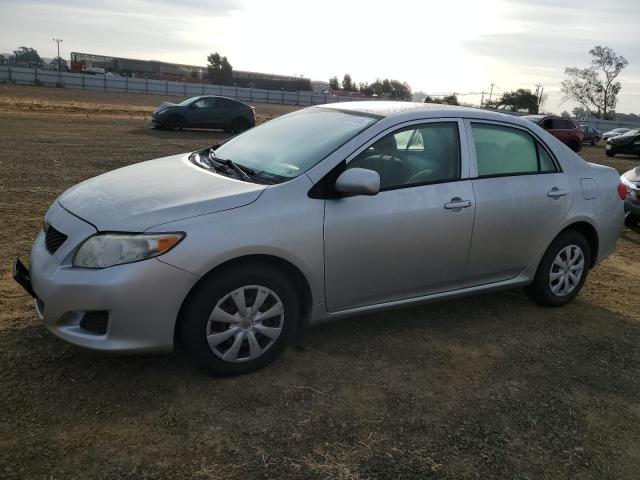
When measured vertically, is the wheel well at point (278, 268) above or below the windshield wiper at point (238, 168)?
below

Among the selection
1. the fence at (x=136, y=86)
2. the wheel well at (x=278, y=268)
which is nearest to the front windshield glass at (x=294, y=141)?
the wheel well at (x=278, y=268)

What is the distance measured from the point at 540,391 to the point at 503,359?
0.42 metres

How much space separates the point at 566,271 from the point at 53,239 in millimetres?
4022

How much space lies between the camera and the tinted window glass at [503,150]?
417 centimetres

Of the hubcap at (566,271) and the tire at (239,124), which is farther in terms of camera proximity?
the tire at (239,124)

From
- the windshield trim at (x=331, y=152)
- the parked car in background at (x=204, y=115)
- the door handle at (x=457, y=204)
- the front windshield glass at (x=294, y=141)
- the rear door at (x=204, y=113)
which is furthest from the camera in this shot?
the rear door at (x=204, y=113)

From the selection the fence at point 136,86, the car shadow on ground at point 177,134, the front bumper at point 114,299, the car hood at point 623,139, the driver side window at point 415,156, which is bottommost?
the front bumper at point 114,299

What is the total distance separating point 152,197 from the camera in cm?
322

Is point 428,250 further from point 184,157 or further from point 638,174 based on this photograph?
point 638,174

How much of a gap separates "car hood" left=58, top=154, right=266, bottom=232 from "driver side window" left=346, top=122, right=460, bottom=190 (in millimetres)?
854

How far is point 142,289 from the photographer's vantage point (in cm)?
287

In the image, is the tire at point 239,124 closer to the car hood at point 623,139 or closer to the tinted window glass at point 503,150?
the car hood at point 623,139

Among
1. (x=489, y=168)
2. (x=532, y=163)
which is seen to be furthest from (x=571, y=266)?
(x=489, y=168)

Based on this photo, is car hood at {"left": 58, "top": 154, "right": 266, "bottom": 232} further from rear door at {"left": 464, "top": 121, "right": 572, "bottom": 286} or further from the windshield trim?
rear door at {"left": 464, "top": 121, "right": 572, "bottom": 286}
